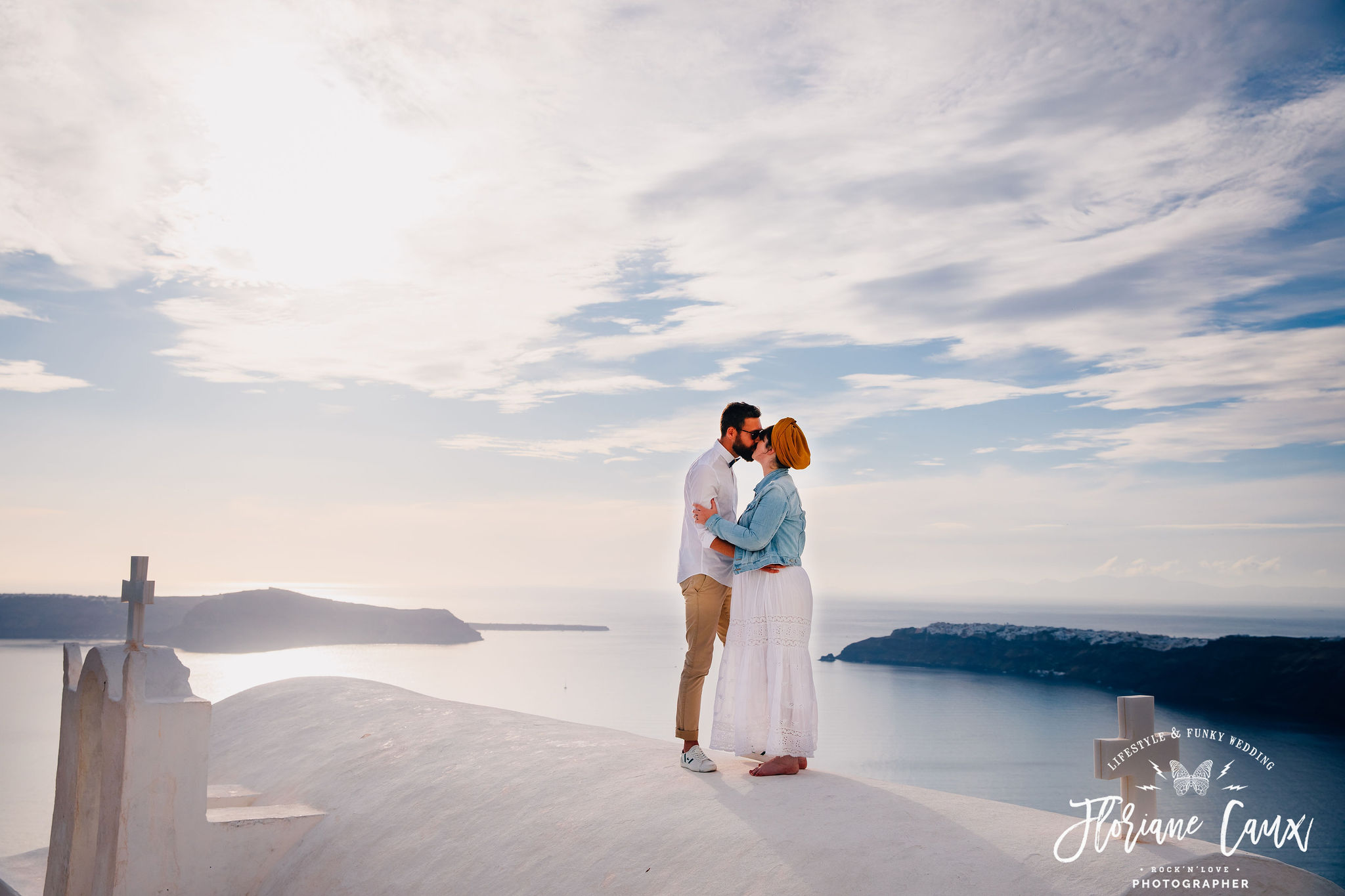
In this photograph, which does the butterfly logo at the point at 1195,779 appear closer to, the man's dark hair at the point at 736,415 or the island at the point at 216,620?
the man's dark hair at the point at 736,415

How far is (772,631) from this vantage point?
4.41 m

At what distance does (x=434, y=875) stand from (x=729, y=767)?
5.06 ft

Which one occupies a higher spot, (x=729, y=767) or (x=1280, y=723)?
(x=729, y=767)

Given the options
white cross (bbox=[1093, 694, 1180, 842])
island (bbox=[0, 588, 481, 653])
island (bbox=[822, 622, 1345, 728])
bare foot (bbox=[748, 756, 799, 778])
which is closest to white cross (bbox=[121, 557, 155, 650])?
bare foot (bbox=[748, 756, 799, 778])

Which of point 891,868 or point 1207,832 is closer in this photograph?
point 891,868

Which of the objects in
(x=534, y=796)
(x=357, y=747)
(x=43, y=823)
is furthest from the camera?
(x=43, y=823)

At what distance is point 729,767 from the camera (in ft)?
15.8

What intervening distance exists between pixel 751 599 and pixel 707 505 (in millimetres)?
519

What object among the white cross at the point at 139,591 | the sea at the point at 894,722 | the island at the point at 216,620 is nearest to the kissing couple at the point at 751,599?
the white cross at the point at 139,591

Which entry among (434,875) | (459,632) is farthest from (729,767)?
(459,632)

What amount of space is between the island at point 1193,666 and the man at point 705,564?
67.7m

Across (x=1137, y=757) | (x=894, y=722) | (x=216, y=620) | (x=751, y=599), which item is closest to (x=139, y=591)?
(x=751, y=599)

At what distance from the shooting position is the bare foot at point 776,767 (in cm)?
439

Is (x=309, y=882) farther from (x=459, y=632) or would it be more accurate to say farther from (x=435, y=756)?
(x=459, y=632)
